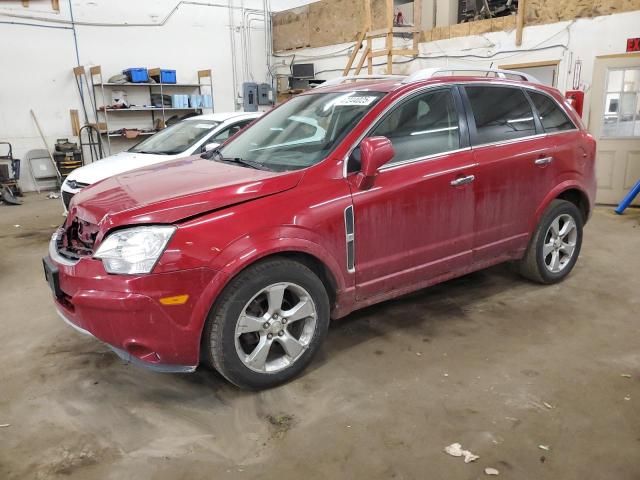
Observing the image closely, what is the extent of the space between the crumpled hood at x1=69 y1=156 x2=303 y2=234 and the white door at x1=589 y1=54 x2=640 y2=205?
6.03 m

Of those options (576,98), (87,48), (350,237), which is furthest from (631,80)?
(87,48)

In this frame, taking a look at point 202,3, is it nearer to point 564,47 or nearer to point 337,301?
point 564,47

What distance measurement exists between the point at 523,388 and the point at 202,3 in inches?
416

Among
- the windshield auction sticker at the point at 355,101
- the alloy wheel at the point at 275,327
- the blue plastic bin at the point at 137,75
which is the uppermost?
the blue plastic bin at the point at 137,75

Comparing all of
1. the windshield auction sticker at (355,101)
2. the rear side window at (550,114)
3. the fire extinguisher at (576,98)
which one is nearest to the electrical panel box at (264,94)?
the fire extinguisher at (576,98)

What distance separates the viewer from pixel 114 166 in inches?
214

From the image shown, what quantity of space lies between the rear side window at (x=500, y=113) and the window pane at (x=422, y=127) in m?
0.21

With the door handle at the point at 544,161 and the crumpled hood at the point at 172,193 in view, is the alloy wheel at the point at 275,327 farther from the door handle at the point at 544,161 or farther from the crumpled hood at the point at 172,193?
the door handle at the point at 544,161

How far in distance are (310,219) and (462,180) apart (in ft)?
3.52

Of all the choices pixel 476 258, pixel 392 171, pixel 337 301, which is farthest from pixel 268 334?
pixel 476 258

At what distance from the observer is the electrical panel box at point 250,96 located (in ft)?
32.1

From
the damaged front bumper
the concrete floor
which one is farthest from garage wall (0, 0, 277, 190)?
the damaged front bumper

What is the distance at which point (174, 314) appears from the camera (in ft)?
7.09

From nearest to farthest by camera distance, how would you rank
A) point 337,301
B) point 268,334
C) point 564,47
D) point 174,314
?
point 174,314, point 268,334, point 337,301, point 564,47
